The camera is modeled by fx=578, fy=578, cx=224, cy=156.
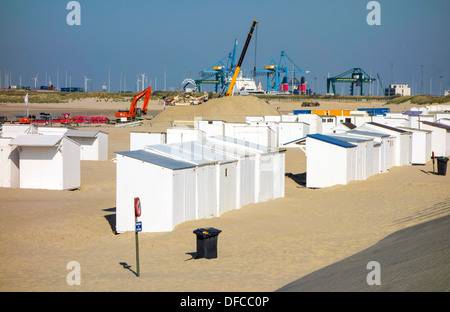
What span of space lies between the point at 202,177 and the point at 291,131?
1170 inches

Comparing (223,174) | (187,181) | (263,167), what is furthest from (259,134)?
(187,181)

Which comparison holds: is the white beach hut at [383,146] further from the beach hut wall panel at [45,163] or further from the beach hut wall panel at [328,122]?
the beach hut wall panel at [328,122]

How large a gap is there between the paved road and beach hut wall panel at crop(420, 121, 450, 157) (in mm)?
25342

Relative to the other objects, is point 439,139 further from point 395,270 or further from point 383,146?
point 395,270

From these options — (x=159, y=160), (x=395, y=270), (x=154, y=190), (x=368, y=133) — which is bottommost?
(x=395, y=270)

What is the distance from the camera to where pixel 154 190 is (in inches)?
575

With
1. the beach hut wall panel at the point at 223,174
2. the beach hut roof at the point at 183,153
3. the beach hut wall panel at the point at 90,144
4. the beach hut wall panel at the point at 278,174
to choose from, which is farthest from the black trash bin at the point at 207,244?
the beach hut wall panel at the point at 90,144

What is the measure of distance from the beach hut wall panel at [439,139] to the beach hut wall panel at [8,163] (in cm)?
2612

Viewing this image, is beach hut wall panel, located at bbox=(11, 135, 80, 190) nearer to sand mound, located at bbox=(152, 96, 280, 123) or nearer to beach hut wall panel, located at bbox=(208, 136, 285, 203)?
beach hut wall panel, located at bbox=(208, 136, 285, 203)

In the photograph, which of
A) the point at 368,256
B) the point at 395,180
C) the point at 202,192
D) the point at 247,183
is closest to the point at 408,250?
the point at 368,256

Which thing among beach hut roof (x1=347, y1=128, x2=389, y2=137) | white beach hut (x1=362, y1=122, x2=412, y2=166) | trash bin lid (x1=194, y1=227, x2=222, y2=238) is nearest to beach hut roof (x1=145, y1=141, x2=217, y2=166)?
trash bin lid (x1=194, y1=227, x2=222, y2=238)

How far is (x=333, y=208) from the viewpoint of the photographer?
1864 cm

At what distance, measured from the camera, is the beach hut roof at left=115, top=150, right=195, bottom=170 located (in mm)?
14735
